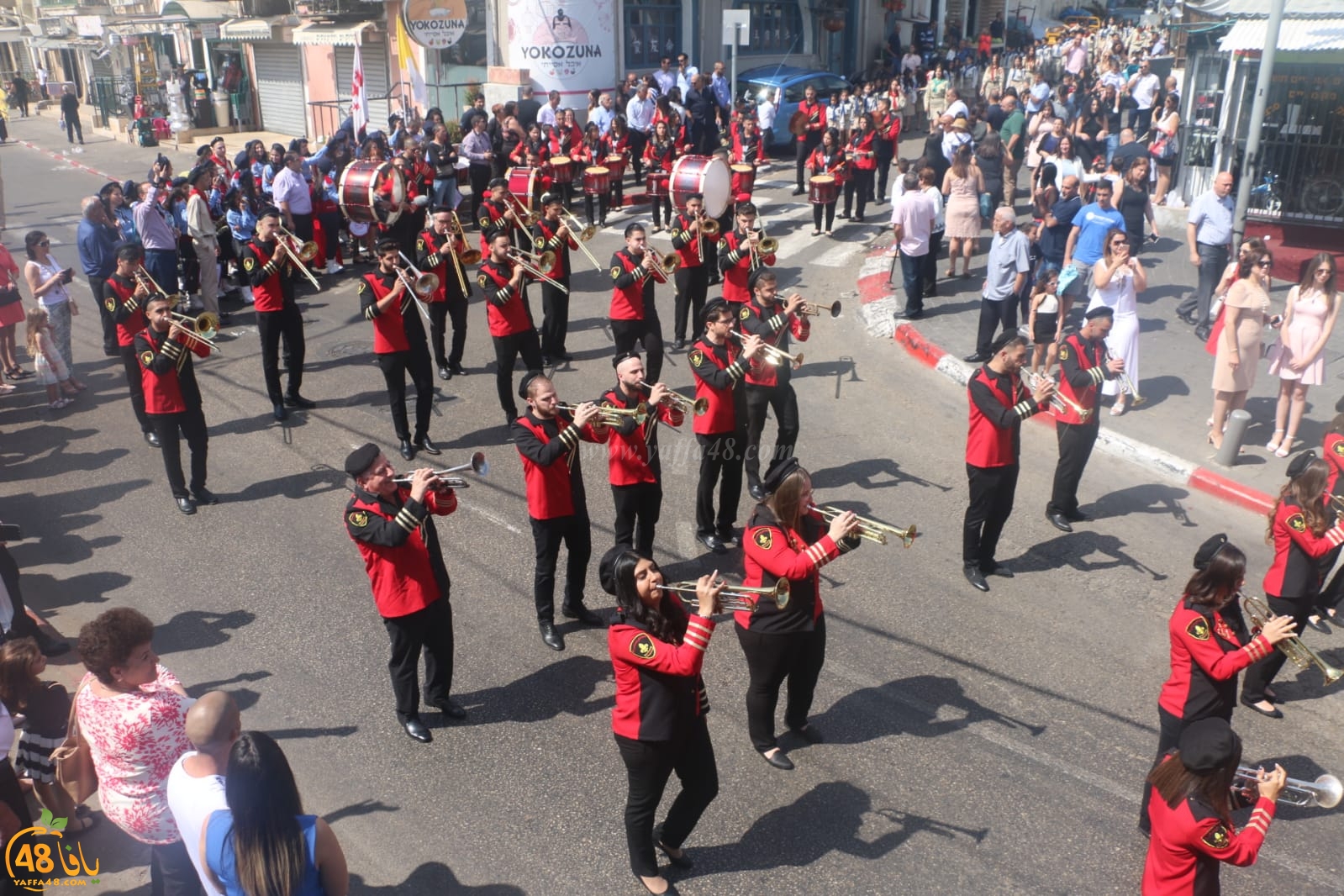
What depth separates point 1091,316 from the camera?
8.25 metres

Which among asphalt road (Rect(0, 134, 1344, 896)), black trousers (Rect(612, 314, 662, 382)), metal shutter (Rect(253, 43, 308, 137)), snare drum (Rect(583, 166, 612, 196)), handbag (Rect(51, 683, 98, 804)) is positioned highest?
metal shutter (Rect(253, 43, 308, 137))

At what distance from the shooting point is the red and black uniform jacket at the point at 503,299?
10055 millimetres

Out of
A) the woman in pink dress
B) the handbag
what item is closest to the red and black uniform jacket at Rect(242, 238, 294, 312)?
the handbag

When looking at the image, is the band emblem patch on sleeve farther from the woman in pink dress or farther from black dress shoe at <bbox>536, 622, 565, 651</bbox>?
the woman in pink dress

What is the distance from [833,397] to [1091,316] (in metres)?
3.46

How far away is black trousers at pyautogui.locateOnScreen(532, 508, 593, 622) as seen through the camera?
686 centimetres

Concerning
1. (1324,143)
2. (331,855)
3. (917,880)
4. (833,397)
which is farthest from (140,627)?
(1324,143)

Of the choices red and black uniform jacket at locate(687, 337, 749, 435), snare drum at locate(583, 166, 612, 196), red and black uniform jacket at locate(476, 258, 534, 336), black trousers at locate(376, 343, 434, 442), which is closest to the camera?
red and black uniform jacket at locate(687, 337, 749, 435)

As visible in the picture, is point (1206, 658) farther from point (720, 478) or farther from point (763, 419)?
point (763, 419)

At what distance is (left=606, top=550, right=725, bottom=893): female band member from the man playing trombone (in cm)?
722

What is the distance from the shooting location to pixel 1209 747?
3.92 metres

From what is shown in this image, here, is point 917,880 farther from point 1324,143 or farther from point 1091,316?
point 1324,143

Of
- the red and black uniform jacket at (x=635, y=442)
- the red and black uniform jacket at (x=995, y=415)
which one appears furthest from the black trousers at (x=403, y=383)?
the red and black uniform jacket at (x=995, y=415)

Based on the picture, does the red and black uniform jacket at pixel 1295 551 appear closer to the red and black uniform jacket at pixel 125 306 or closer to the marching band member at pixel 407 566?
the marching band member at pixel 407 566
